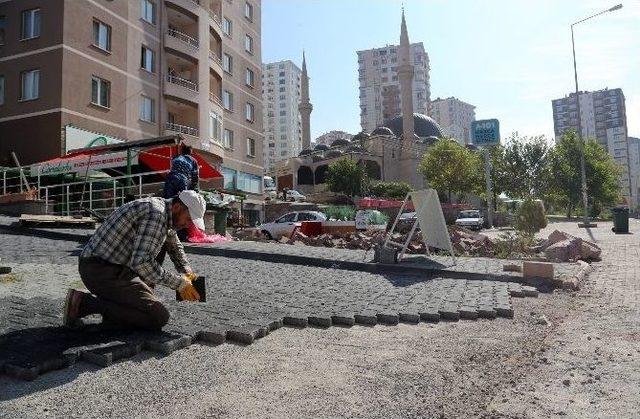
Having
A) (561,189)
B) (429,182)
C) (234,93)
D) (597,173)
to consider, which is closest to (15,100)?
(234,93)

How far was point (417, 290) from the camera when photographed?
7.04 m

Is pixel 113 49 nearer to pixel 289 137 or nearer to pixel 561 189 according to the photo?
pixel 561 189

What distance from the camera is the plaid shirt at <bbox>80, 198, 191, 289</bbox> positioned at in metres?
3.98

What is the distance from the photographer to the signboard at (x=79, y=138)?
2193 cm

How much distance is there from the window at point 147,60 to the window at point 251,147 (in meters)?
10.9

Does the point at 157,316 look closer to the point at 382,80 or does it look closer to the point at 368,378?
the point at 368,378

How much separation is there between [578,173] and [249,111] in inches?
1574

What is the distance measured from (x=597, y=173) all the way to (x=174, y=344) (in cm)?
6399

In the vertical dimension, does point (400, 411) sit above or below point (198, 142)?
below

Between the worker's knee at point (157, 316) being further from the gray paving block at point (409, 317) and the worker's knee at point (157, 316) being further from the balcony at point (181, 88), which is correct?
the balcony at point (181, 88)

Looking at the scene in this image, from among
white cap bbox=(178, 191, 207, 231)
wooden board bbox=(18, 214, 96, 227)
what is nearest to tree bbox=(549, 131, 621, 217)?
wooden board bbox=(18, 214, 96, 227)

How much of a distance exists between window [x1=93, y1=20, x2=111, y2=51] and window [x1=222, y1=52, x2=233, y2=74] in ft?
35.3

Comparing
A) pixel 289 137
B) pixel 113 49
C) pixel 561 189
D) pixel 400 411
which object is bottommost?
pixel 400 411

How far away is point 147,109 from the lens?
26875 mm
